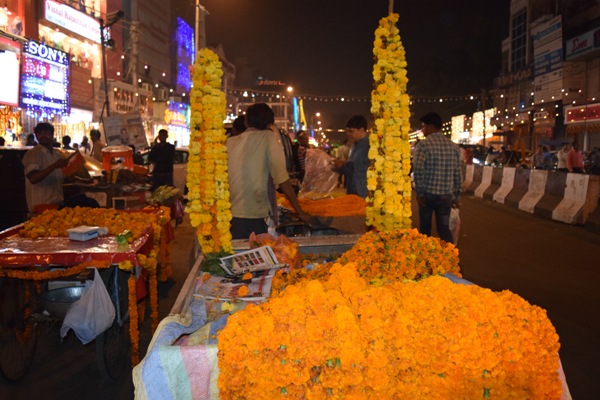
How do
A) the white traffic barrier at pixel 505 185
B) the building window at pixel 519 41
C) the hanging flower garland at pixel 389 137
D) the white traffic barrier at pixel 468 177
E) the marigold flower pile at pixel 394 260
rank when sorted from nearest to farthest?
the marigold flower pile at pixel 394 260 → the hanging flower garland at pixel 389 137 → the white traffic barrier at pixel 505 185 → the white traffic barrier at pixel 468 177 → the building window at pixel 519 41

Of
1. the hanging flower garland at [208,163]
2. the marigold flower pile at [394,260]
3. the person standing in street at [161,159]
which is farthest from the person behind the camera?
the person standing in street at [161,159]

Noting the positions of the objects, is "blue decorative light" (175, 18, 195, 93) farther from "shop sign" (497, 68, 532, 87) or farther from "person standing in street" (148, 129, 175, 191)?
"person standing in street" (148, 129, 175, 191)

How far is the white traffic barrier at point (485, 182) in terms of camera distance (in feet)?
73.6

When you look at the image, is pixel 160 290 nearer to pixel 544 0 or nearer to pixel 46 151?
pixel 46 151

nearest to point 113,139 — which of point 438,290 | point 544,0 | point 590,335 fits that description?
point 590,335

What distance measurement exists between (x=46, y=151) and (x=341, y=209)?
4.18 m

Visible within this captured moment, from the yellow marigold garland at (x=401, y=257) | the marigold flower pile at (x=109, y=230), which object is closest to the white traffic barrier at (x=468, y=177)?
the marigold flower pile at (x=109, y=230)

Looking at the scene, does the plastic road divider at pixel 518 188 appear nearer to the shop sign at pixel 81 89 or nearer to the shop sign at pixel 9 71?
the shop sign at pixel 9 71

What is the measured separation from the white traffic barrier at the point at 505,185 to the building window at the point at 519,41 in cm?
3631

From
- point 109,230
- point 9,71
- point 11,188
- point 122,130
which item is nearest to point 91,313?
point 109,230

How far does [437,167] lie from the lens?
7434 mm

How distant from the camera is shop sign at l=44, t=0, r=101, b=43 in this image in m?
29.8

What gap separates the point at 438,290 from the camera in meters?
2.94

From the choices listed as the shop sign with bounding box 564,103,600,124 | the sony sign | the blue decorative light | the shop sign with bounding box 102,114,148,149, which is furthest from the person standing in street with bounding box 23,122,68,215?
the blue decorative light
